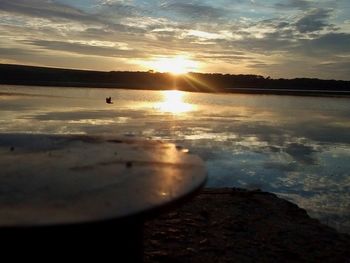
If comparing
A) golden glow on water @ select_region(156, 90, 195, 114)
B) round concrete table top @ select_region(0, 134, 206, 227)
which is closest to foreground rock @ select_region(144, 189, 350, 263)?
round concrete table top @ select_region(0, 134, 206, 227)

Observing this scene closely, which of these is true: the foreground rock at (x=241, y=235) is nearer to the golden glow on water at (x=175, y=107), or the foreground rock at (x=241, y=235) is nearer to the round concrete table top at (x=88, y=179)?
the round concrete table top at (x=88, y=179)

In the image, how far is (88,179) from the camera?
2.96 m

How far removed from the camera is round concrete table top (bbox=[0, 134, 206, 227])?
7.47 ft

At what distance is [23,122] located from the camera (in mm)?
17906

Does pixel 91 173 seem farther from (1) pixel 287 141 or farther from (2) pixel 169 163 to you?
(1) pixel 287 141

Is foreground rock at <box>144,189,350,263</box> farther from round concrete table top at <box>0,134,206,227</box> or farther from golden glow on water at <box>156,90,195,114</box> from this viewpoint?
golden glow on water at <box>156,90,195,114</box>

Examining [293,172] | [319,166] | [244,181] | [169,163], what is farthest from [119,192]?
[319,166]

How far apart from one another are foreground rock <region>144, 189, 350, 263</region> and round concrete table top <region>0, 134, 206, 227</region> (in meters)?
1.38

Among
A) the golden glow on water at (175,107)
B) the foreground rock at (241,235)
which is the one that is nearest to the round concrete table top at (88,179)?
the foreground rock at (241,235)

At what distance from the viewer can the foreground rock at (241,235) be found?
Result: 5.12m

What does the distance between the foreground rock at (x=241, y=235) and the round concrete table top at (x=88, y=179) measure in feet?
4.54

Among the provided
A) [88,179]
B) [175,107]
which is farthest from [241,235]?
[175,107]

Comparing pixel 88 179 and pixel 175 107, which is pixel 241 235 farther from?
pixel 175 107

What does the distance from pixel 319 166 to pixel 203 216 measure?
5937mm
